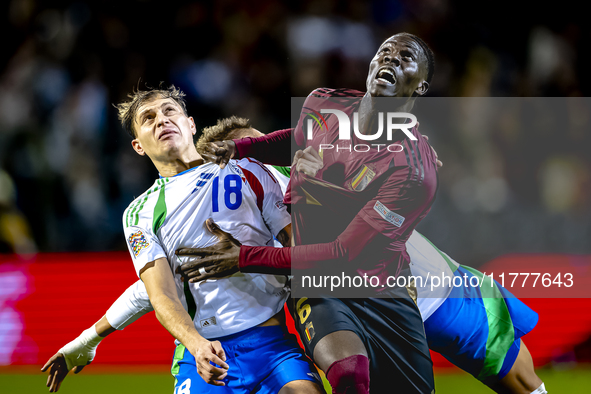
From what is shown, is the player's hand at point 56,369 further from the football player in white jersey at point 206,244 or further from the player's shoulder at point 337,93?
the player's shoulder at point 337,93

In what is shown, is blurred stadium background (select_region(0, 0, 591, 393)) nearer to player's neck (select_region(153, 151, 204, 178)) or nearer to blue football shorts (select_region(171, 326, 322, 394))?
blue football shorts (select_region(171, 326, 322, 394))

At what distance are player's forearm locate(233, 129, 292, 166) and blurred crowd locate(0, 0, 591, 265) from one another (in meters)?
1.62

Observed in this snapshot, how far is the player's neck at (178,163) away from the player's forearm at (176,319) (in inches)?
30.1

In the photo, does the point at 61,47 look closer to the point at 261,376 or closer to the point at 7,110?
the point at 7,110

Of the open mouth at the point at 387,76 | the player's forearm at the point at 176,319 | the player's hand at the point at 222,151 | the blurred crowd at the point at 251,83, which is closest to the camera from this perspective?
the player's forearm at the point at 176,319

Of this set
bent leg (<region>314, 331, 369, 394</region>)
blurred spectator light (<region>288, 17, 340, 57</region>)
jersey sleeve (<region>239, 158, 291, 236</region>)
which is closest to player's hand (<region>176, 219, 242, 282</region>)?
jersey sleeve (<region>239, 158, 291, 236</region>)

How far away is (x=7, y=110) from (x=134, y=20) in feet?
5.54

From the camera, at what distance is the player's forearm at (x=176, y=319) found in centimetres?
283

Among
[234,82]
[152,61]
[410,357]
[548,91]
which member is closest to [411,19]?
[548,91]

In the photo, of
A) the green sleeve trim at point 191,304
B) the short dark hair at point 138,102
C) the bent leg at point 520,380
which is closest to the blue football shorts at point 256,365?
the green sleeve trim at point 191,304

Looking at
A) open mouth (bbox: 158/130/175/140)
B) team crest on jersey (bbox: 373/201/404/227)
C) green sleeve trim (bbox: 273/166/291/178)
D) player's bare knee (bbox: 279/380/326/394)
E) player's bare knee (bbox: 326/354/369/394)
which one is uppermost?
open mouth (bbox: 158/130/175/140)

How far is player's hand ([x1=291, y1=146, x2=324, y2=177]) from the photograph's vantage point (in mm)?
3006

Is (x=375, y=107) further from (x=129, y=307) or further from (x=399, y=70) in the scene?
(x=129, y=307)

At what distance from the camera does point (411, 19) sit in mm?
6266
